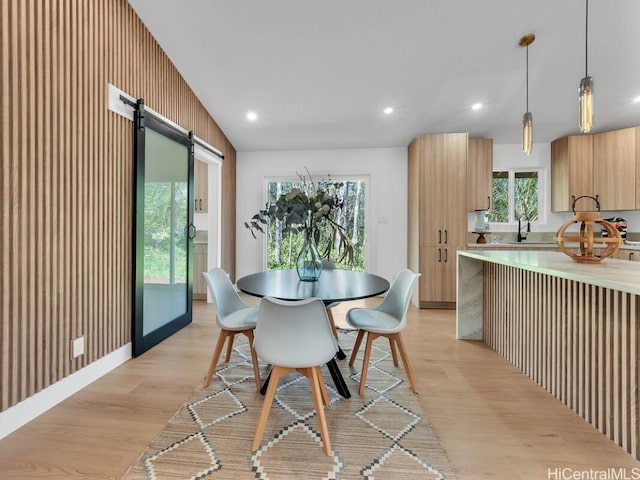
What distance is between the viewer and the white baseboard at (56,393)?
157 cm

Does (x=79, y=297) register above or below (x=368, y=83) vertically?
below

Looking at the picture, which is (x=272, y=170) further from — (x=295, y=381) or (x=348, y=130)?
(x=295, y=381)

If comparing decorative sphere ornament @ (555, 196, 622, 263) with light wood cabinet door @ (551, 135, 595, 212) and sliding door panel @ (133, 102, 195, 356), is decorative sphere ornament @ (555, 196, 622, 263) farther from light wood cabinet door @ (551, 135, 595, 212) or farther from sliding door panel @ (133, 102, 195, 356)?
sliding door panel @ (133, 102, 195, 356)

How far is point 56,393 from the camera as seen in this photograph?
1839 mm

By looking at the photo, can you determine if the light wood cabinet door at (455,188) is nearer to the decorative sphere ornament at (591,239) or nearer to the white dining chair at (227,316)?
the decorative sphere ornament at (591,239)

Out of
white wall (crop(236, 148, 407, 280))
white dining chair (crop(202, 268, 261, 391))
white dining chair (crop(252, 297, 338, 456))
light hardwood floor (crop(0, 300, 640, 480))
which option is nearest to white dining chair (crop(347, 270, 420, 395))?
light hardwood floor (crop(0, 300, 640, 480))

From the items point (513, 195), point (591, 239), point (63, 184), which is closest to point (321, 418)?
Answer: point (591, 239)

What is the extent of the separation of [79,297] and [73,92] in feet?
4.52

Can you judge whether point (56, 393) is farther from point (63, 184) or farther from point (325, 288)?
point (325, 288)

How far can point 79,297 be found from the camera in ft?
6.59

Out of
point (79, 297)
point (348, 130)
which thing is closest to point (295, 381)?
point (79, 297)

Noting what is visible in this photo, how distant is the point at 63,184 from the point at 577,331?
11.0ft

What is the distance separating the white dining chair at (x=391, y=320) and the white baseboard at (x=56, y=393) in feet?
6.15

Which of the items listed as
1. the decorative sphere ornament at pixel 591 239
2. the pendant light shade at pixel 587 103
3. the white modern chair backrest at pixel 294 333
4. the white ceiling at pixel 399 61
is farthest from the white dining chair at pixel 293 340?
the white ceiling at pixel 399 61
